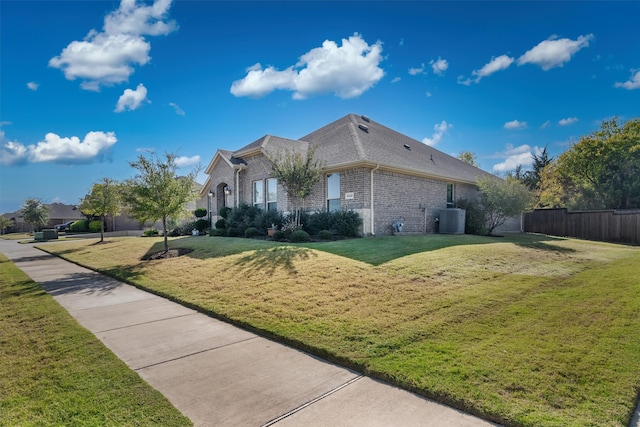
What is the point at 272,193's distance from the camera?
18016mm

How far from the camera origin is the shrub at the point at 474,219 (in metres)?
18.4

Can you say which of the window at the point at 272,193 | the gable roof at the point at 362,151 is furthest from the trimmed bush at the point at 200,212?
the window at the point at 272,193

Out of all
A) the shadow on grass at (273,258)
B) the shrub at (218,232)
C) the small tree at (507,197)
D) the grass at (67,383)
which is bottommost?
the grass at (67,383)

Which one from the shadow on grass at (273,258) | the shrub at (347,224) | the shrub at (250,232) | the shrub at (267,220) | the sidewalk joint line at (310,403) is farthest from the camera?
the shrub at (267,220)

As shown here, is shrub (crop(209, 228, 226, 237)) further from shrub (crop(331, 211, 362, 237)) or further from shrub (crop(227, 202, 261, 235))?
shrub (crop(331, 211, 362, 237))

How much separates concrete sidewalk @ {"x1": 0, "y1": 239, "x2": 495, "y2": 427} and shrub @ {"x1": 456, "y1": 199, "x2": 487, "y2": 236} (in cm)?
1635

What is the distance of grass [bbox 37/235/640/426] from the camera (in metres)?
3.21

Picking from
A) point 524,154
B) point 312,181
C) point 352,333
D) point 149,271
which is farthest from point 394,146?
point 524,154

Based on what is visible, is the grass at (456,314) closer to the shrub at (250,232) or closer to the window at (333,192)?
the shrub at (250,232)

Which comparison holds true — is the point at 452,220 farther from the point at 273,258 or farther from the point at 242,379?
the point at 242,379

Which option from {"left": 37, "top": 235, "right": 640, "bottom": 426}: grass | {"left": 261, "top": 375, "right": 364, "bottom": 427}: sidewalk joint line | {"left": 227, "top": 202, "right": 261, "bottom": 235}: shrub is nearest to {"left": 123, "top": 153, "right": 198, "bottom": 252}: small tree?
{"left": 37, "top": 235, "right": 640, "bottom": 426}: grass

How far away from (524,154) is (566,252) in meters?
37.3

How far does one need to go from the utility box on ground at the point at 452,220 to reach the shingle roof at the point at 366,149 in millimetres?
2003

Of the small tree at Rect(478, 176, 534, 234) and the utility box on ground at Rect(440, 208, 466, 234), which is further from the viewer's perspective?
the utility box on ground at Rect(440, 208, 466, 234)
